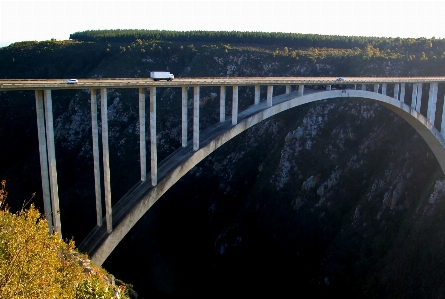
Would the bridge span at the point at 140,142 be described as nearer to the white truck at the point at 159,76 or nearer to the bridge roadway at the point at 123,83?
the bridge roadway at the point at 123,83

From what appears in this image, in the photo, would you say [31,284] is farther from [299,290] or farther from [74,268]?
[299,290]

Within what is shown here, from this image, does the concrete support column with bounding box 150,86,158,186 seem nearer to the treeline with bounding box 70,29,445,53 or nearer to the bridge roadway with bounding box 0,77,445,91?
the bridge roadway with bounding box 0,77,445,91

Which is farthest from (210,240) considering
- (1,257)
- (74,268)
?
(1,257)

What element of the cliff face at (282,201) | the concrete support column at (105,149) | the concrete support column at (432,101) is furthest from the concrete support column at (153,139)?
the concrete support column at (432,101)

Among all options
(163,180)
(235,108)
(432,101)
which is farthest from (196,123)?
(432,101)

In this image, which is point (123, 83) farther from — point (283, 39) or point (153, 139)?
point (283, 39)
